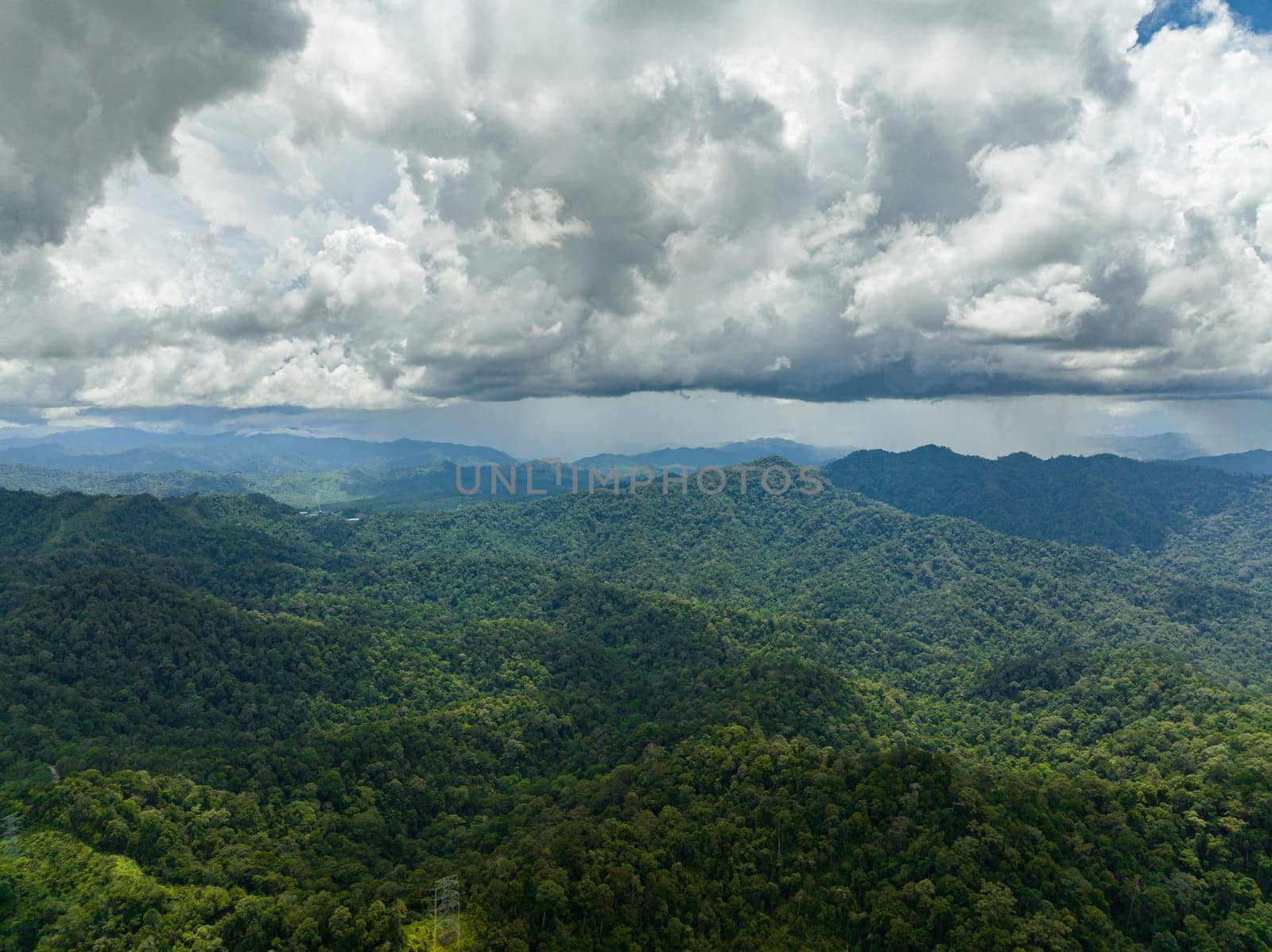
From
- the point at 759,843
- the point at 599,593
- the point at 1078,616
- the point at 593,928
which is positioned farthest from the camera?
the point at 1078,616

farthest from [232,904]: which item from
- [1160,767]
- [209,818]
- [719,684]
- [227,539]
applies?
[227,539]

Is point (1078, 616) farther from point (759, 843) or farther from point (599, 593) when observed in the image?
point (759, 843)

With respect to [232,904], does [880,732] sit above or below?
below

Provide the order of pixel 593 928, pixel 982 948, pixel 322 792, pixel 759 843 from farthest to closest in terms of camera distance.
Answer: pixel 322 792 → pixel 759 843 → pixel 593 928 → pixel 982 948

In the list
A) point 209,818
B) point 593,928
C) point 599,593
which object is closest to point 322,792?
point 209,818

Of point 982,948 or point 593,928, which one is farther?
point 593,928

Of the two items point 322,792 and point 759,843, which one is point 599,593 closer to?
point 322,792
